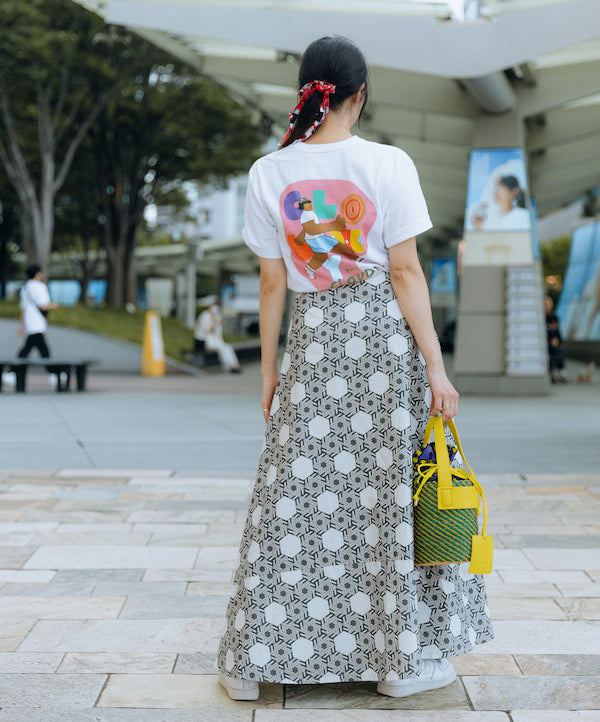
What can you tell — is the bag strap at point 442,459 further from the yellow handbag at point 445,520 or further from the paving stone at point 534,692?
the paving stone at point 534,692

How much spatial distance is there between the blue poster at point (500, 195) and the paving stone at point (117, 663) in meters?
12.3

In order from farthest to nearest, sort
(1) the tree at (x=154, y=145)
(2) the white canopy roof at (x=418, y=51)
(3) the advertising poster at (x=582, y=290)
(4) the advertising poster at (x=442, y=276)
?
(4) the advertising poster at (x=442, y=276)
(3) the advertising poster at (x=582, y=290)
(1) the tree at (x=154, y=145)
(2) the white canopy roof at (x=418, y=51)

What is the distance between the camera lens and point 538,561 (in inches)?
168

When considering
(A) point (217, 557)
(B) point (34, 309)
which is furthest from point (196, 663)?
Answer: (B) point (34, 309)

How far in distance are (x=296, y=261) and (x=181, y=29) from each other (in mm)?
10245

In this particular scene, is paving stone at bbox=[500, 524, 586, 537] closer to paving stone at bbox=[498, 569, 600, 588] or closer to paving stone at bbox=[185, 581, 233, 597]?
paving stone at bbox=[498, 569, 600, 588]

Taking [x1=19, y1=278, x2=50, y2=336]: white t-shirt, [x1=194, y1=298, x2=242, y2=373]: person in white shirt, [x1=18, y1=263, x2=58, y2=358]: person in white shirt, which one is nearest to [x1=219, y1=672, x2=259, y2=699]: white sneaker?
[x1=18, y1=263, x2=58, y2=358]: person in white shirt

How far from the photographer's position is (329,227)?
2.64 m

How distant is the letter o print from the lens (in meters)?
2.61

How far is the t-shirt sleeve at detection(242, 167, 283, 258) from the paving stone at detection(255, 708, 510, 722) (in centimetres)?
120

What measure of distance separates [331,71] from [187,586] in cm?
209

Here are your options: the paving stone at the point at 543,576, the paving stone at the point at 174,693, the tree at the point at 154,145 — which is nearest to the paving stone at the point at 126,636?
the paving stone at the point at 174,693

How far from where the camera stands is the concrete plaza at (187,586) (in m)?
2.66

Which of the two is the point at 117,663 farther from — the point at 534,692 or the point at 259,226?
the point at 259,226
